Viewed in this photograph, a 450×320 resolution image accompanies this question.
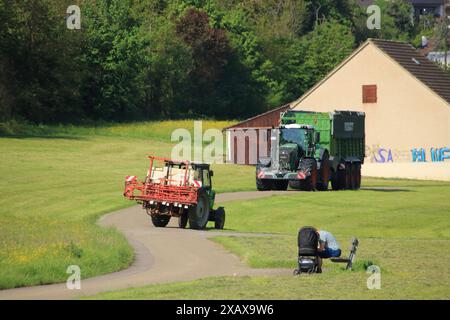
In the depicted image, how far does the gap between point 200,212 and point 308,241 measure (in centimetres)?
1244

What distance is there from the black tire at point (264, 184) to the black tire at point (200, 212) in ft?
55.4

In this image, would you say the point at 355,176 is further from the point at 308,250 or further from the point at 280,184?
the point at 308,250

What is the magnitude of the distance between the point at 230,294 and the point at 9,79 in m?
71.0

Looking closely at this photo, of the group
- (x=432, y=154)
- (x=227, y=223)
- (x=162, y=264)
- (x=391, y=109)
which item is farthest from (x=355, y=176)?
(x=162, y=264)

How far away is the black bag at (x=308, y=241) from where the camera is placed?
24.6 m

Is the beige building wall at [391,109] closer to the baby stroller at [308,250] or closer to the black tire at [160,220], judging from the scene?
the black tire at [160,220]

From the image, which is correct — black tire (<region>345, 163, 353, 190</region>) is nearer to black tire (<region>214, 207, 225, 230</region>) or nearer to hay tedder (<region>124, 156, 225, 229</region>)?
black tire (<region>214, 207, 225, 230</region>)

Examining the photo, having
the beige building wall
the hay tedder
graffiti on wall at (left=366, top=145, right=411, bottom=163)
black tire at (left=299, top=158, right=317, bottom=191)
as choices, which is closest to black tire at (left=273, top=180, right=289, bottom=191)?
black tire at (left=299, top=158, right=317, bottom=191)

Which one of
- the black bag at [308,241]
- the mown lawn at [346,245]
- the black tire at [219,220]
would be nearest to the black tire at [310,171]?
the mown lawn at [346,245]

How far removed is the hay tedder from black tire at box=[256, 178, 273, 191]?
1644cm

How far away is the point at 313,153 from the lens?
53750 millimetres

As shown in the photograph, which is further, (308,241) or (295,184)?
(295,184)

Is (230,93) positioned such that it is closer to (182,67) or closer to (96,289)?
(182,67)

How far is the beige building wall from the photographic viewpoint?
3019 inches
